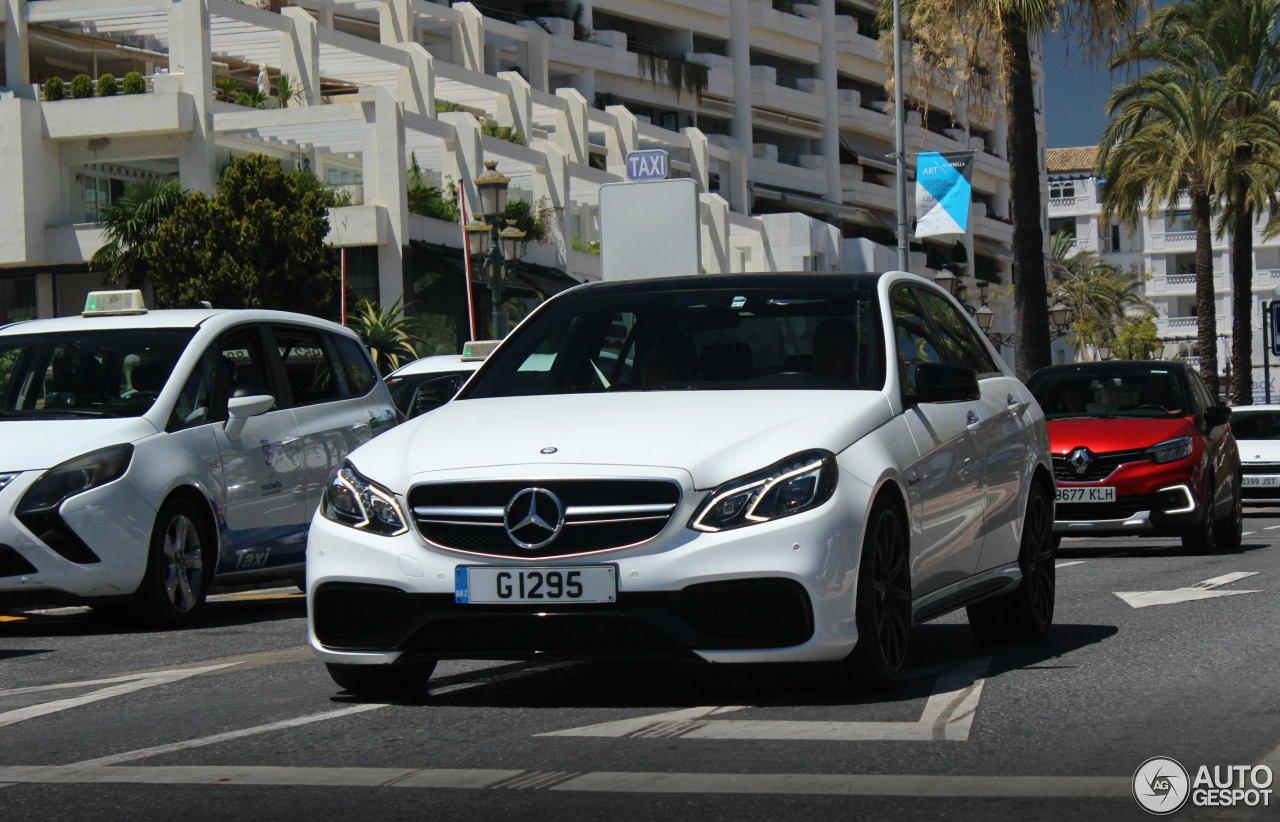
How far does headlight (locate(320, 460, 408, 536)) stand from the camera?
6012mm

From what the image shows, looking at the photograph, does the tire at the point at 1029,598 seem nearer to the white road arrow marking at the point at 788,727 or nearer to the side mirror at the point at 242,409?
the white road arrow marking at the point at 788,727

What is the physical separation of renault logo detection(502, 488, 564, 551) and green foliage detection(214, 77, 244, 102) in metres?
36.7

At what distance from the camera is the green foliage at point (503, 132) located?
4800cm

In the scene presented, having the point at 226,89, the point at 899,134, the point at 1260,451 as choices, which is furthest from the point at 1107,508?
the point at 226,89

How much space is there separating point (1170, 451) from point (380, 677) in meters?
9.82

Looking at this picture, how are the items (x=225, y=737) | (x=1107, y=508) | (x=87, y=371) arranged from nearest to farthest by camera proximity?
1. (x=225, y=737)
2. (x=87, y=371)
3. (x=1107, y=508)

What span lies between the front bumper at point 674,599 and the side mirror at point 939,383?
3.06 feet

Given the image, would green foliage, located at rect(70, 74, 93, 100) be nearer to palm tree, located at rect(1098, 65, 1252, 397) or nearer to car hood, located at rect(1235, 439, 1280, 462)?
palm tree, located at rect(1098, 65, 1252, 397)

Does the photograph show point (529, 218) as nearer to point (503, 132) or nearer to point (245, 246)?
point (503, 132)

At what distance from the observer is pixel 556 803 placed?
4492mm

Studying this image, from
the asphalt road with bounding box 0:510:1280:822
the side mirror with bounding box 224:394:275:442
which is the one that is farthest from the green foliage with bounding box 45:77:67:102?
the asphalt road with bounding box 0:510:1280:822

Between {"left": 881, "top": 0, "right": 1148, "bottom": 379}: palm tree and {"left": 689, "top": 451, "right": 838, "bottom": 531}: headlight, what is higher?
{"left": 881, "top": 0, "right": 1148, "bottom": 379}: palm tree

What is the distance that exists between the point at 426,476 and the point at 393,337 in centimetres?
2753

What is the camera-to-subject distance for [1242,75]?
40188mm
